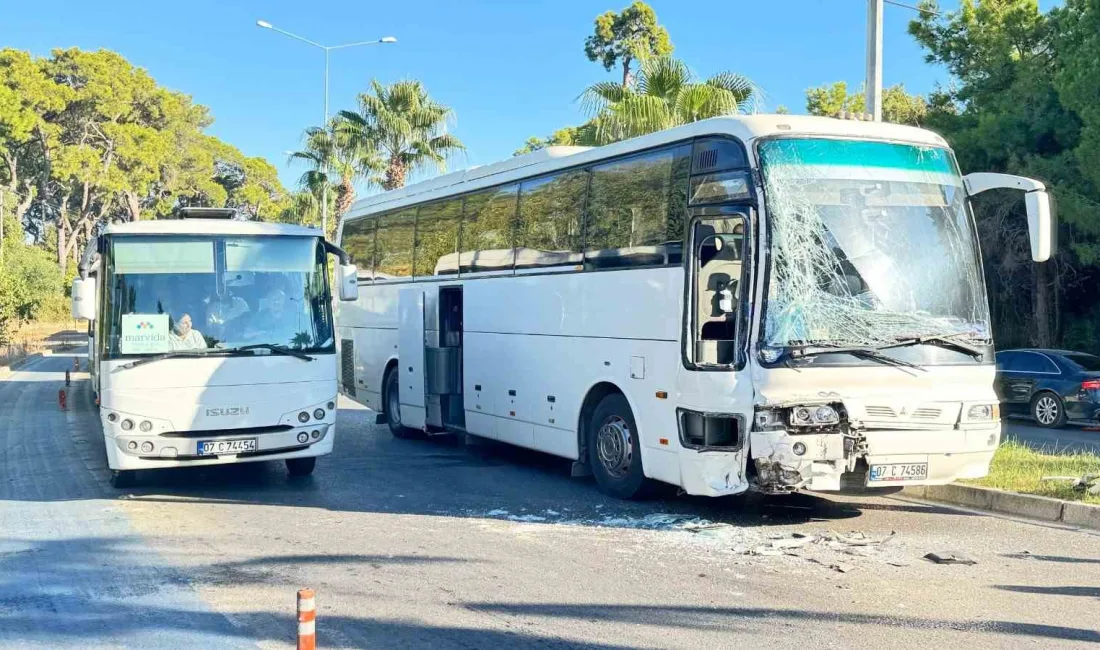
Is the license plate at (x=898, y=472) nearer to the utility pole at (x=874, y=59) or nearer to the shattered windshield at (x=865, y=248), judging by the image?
the shattered windshield at (x=865, y=248)

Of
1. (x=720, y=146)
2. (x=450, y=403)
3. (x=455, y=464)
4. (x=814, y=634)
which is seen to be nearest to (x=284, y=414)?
(x=455, y=464)

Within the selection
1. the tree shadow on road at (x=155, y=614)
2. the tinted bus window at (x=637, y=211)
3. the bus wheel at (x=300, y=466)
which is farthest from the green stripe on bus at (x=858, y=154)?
the bus wheel at (x=300, y=466)

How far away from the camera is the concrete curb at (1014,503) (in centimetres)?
905

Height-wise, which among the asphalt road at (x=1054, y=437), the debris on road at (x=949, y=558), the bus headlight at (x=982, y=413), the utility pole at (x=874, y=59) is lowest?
the asphalt road at (x=1054, y=437)

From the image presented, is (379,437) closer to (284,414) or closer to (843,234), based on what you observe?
(284,414)

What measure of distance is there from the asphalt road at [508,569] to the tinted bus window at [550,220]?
2.50 metres

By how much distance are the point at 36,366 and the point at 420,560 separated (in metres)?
32.0

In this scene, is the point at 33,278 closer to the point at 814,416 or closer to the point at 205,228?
the point at 205,228

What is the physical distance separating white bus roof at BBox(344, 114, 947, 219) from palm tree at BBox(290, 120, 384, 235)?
18.1 m

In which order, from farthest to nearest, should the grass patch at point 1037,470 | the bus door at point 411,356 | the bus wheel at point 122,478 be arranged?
the bus door at point 411,356
the bus wheel at point 122,478
the grass patch at point 1037,470

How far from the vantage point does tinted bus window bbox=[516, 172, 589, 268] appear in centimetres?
1123

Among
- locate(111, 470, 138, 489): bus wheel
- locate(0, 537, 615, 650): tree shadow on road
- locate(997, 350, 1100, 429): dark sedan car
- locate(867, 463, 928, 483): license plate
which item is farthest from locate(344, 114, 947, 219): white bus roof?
locate(997, 350, 1100, 429): dark sedan car

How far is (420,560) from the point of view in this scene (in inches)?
309

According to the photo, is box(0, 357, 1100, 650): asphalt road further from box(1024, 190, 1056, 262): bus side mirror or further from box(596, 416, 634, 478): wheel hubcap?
box(1024, 190, 1056, 262): bus side mirror
